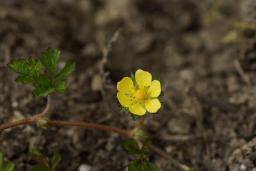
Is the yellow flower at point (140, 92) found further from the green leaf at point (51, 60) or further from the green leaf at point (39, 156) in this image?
the green leaf at point (39, 156)

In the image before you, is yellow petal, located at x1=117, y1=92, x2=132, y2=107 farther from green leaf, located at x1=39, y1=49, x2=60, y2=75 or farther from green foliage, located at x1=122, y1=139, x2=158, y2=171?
green leaf, located at x1=39, y1=49, x2=60, y2=75

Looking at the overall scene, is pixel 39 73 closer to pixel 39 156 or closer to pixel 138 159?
pixel 39 156

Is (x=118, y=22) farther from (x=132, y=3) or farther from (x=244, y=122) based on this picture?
(x=244, y=122)

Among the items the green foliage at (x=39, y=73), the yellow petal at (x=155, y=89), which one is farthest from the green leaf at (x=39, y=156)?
the yellow petal at (x=155, y=89)

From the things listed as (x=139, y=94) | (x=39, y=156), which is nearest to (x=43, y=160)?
(x=39, y=156)

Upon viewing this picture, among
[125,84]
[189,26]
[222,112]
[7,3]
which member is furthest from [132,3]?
[125,84]

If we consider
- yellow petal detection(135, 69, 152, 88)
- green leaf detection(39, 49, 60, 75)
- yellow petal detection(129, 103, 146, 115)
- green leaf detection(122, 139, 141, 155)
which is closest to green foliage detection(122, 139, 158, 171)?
green leaf detection(122, 139, 141, 155)
